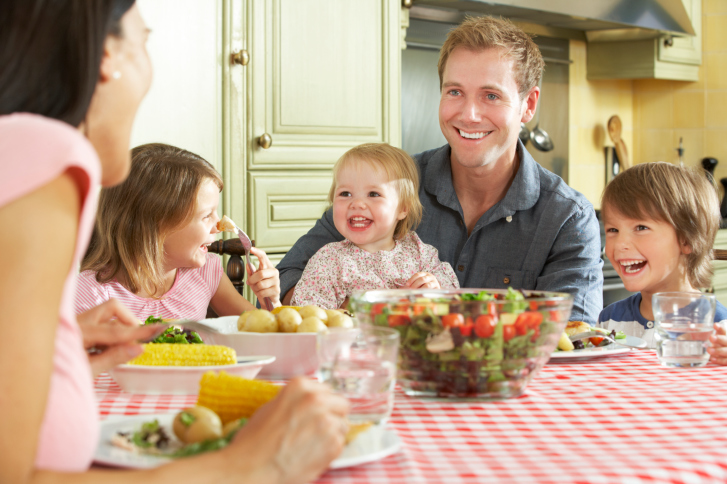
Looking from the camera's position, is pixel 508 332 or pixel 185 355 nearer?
pixel 508 332

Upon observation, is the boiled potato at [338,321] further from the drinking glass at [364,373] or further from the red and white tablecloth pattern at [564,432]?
the drinking glass at [364,373]

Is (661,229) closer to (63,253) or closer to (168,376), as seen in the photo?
(168,376)

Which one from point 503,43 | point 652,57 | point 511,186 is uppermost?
point 652,57

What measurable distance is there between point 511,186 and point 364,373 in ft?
4.36

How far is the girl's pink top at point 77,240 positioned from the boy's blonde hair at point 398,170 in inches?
56.9

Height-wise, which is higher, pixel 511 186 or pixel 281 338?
pixel 511 186

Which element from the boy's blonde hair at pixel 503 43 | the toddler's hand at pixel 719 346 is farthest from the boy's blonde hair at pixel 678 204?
the toddler's hand at pixel 719 346

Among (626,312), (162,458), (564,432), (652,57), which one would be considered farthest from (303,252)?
(652,57)

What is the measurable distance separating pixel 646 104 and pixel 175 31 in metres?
3.09

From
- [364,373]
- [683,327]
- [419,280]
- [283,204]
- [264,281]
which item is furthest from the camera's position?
[283,204]

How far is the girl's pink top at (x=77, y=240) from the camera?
0.57 meters

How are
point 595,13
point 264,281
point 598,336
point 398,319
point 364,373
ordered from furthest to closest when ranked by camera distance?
point 595,13 < point 264,281 < point 598,336 < point 398,319 < point 364,373

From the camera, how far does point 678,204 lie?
1.96 meters

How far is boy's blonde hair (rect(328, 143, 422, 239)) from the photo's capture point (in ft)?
6.72
